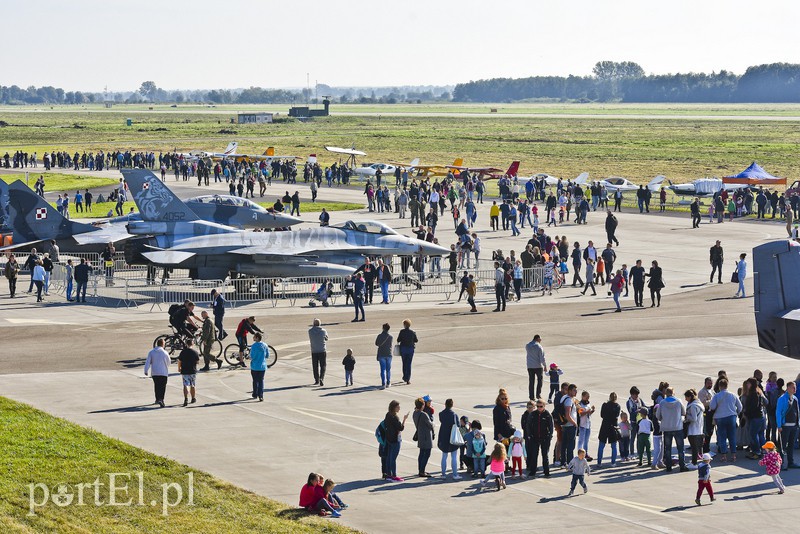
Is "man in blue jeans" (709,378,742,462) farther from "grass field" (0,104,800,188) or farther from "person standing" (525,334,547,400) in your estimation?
"grass field" (0,104,800,188)

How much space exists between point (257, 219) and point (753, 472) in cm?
3137

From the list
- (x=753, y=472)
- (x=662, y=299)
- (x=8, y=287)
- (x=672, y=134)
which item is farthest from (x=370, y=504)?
(x=672, y=134)

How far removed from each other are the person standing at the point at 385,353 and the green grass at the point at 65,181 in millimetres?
53239

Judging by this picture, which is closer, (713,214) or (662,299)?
(662,299)

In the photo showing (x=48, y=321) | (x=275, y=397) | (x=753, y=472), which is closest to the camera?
(x=753, y=472)

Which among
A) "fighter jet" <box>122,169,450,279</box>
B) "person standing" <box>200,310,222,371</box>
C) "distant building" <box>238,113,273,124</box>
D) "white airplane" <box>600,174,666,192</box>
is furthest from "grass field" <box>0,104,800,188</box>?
"person standing" <box>200,310,222,371</box>

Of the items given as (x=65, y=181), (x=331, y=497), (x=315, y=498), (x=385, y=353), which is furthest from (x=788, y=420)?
(x=65, y=181)

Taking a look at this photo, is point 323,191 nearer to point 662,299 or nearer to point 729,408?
point 662,299

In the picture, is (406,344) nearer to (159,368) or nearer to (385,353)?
(385,353)

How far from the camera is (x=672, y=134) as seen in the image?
155125 millimetres

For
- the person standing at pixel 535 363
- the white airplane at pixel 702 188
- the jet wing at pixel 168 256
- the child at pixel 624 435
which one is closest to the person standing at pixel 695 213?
the white airplane at pixel 702 188

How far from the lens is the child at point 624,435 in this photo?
776 inches

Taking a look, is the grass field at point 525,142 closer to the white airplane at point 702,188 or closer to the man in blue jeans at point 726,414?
the white airplane at point 702,188

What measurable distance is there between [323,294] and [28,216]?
12.8 m
